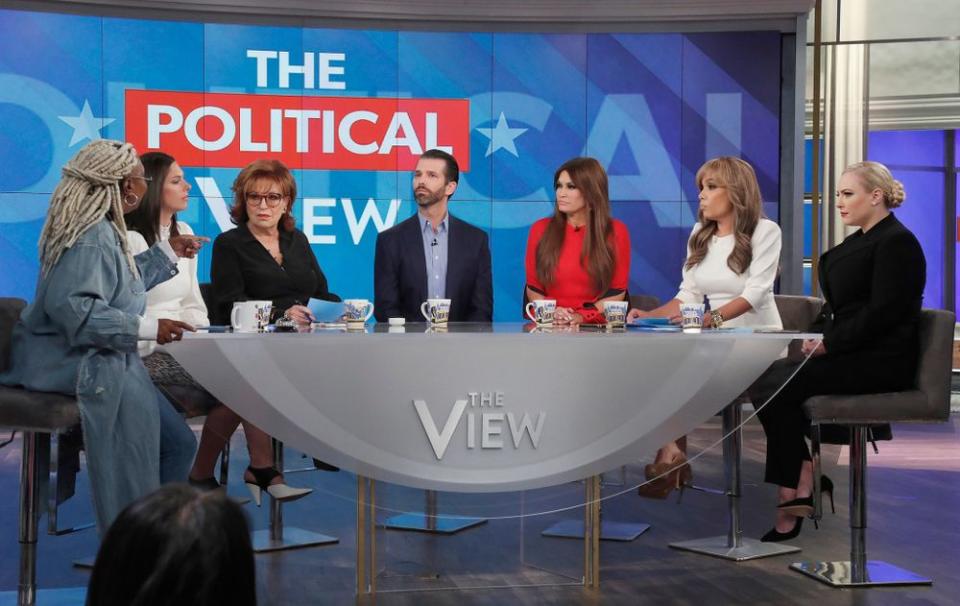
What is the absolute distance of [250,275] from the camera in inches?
155

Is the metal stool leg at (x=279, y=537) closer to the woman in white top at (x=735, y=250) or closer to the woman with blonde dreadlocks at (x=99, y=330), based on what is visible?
the woman with blonde dreadlocks at (x=99, y=330)

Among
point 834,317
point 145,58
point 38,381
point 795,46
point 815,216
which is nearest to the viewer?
point 38,381

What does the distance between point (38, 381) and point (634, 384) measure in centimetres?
155

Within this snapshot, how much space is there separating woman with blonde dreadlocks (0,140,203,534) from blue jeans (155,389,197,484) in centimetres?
15

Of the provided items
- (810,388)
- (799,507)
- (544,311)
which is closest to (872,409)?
(810,388)

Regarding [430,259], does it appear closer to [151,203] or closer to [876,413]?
[151,203]

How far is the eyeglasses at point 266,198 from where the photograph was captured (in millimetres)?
3949

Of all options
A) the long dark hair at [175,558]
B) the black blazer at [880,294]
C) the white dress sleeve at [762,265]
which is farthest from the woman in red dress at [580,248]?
the long dark hair at [175,558]

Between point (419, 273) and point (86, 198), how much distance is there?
5.25 ft

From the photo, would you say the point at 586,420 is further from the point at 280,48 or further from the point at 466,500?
the point at 280,48

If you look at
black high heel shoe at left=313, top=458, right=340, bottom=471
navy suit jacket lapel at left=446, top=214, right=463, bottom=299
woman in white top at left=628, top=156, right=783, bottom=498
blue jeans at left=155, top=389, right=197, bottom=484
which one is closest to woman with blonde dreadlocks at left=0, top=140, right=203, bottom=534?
blue jeans at left=155, top=389, right=197, bottom=484

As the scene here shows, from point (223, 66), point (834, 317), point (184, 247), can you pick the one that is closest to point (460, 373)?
point (184, 247)

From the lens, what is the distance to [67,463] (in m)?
3.22

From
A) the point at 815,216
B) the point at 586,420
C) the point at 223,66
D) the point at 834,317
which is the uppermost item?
the point at 223,66
